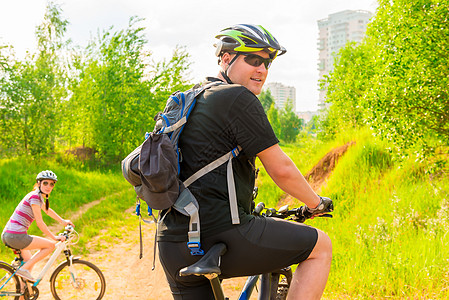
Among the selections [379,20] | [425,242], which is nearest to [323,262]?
[425,242]

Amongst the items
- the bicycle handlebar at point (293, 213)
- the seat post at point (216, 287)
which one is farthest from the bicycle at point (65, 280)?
the seat post at point (216, 287)

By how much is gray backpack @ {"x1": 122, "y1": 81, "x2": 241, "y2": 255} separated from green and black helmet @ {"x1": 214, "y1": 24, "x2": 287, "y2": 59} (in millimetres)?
316

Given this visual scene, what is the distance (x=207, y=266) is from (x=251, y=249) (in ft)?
0.98

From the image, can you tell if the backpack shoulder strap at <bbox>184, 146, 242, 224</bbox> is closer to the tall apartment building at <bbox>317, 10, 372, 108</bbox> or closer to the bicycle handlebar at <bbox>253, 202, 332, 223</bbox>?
the bicycle handlebar at <bbox>253, 202, 332, 223</bbox>

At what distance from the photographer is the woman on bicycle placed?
5910 millimetres

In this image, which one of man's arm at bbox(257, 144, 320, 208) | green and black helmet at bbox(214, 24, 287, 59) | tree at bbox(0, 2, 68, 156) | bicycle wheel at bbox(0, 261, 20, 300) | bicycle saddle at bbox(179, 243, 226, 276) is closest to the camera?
bicycle saddle at bbox(179, 243, 226, 276)

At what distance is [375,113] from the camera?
759 cm

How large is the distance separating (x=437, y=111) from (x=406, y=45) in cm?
120

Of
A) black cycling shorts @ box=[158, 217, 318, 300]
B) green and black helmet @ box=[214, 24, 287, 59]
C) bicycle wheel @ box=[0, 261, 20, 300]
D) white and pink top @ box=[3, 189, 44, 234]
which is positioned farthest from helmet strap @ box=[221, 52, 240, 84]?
bicycle wheel @ box=[0, 261, 20, 300]

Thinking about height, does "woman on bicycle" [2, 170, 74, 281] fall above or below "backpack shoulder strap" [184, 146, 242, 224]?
below

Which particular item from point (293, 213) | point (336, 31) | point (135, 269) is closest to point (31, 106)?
point (135, 269)

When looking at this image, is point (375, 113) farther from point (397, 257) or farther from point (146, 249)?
point (146, 249)

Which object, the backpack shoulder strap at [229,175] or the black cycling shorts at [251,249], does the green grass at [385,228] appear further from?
the backpack shoulder strap at [229,175]

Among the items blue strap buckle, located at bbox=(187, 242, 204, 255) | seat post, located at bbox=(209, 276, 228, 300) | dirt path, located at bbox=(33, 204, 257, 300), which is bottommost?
dirt path, located at bbox=(33, 204, 257, 300)
